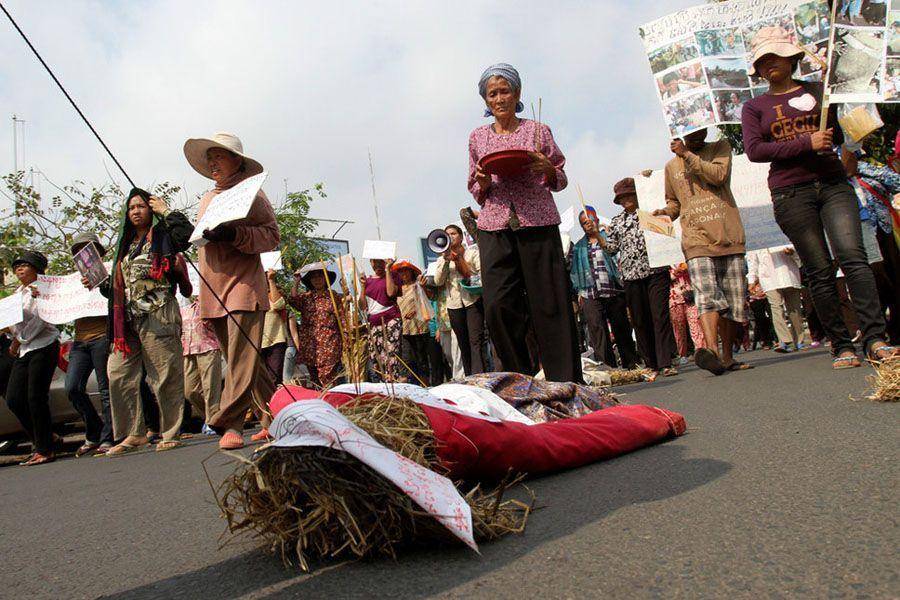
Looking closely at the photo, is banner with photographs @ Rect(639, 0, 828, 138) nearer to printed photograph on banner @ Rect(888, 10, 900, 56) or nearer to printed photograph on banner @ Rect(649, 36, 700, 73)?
printed photograph on banner @ Rect(649, 36, 700, 73)

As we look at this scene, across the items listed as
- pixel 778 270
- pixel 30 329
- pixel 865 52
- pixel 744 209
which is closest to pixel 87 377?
pixel 30 329

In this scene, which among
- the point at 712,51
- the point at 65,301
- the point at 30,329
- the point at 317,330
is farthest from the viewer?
the point at 317,330

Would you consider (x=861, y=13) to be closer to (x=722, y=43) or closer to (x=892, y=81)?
(x=892, y=81)

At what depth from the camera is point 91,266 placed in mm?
6191

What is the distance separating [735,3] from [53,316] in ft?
21.2

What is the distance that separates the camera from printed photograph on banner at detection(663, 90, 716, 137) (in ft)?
19.2

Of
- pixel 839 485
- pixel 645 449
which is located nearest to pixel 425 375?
pixel 645 449

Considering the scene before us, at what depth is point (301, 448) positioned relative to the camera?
1.83 meters

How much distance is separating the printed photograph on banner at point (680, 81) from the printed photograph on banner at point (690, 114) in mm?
72

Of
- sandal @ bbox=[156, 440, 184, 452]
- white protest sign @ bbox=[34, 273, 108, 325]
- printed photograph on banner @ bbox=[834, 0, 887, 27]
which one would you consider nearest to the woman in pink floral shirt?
printed photograph on banner @ bbox=[834, 0, 887, 27]

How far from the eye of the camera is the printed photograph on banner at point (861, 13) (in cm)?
480

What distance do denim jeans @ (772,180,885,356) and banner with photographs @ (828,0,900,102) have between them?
23.6 inches

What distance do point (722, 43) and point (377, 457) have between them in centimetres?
546

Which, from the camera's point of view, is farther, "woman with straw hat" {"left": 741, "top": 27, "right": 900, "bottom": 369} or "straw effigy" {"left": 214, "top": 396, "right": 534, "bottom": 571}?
"woman with straw hat" {"left": 741, "top": 27, "right": 900, "bottom": 369}
